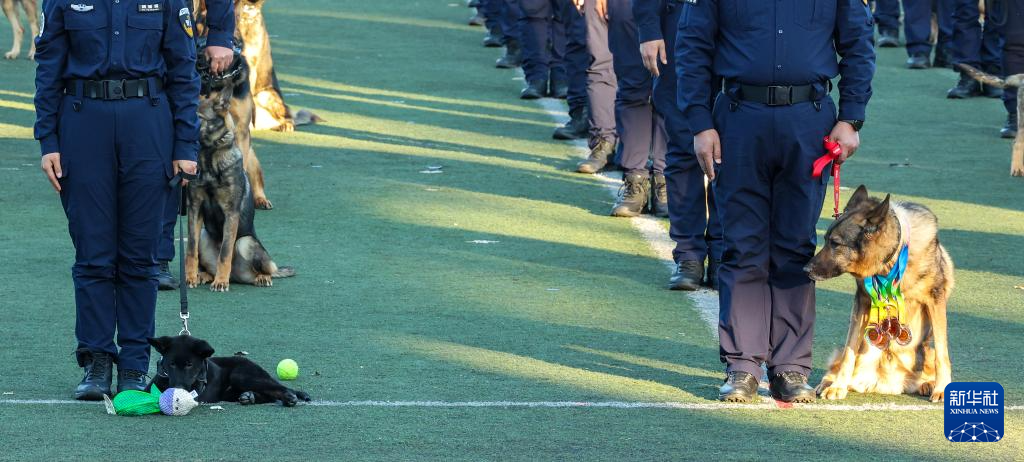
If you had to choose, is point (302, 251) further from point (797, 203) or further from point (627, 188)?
point (797, 203)

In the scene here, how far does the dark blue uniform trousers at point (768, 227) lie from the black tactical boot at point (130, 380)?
244 cm

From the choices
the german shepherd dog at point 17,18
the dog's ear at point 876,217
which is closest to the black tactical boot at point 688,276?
the dog's ear at point 876,217

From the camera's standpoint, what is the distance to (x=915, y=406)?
252 inches

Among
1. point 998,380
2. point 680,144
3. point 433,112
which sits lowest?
point 433,112

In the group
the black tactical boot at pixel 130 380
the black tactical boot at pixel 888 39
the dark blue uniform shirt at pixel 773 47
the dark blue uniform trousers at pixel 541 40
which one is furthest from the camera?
the black tactical boot at pixel 888 39

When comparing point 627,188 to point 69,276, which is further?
point 627,188

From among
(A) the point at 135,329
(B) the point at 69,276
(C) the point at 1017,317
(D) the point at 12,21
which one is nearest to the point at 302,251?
(B) the point at 69,276

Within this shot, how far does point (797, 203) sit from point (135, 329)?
2.79 meters

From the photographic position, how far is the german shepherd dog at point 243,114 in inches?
385

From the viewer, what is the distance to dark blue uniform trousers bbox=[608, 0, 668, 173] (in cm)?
1050

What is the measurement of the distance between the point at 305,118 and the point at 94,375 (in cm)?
878

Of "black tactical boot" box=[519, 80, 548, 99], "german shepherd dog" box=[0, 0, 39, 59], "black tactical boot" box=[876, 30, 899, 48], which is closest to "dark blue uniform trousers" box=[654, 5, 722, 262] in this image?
"black tactical boot" box=[519, 80, 548, 99]

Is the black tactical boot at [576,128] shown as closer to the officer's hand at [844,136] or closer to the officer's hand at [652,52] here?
the officer's hand at [652,52]

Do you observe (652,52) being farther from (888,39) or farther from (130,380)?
(888,39)
